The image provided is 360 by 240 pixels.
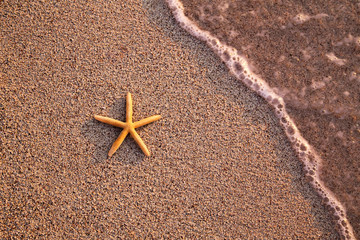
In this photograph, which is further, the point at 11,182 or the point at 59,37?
the point at 59,37

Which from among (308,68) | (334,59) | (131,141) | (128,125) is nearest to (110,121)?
(128,125)

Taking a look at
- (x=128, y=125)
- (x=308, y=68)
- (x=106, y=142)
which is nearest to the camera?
(x=128, y=125)

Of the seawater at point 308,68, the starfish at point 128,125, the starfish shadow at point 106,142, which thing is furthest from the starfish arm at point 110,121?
the seawater at point 308,68

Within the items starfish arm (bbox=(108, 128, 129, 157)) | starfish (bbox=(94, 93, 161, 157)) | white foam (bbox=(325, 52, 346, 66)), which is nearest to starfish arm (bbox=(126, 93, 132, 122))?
starfish (bbox=(94, 93, 161, 157))

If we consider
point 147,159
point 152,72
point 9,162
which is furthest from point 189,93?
point 9,162

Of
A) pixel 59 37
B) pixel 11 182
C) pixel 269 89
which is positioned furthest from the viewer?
pixel 269 89

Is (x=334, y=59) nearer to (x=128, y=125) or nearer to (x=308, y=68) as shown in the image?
(x=308, y=68)

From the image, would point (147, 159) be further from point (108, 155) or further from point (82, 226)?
point (82, 226)

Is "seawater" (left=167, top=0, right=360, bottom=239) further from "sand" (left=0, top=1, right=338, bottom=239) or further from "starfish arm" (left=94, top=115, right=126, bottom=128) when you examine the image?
"starfish arm" (left=94, top=115, right=126, bottom=128)

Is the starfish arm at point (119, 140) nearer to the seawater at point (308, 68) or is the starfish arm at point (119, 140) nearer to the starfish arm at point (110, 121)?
the starfish arm at point (110, 121)
